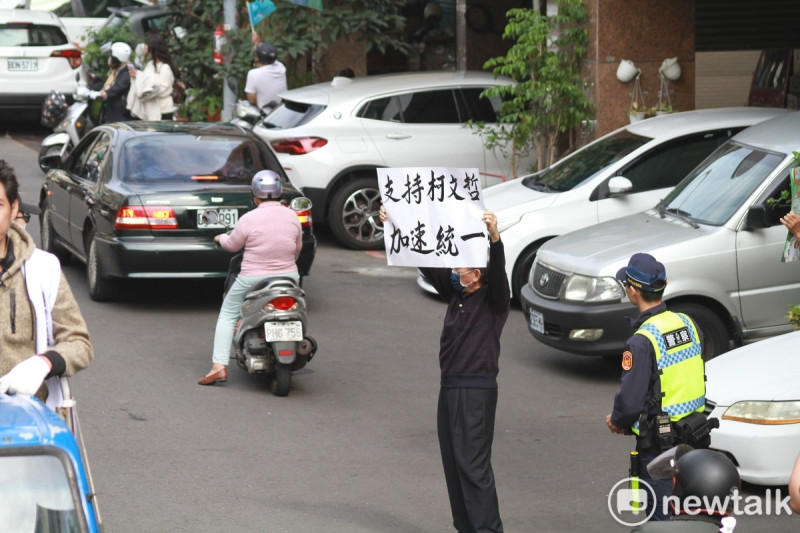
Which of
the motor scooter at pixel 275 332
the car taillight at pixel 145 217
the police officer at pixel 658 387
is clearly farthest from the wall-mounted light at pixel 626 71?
the police officer at pixel 658 387

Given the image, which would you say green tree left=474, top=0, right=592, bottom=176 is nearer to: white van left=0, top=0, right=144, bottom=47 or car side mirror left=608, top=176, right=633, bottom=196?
car side mirror left=608, top=176, right=633, bottom=196

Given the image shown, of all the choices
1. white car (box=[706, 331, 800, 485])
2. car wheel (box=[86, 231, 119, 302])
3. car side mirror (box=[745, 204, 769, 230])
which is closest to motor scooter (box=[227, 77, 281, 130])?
car wheel (box=[86, 231, 119, 302])

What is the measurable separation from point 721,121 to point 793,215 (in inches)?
187

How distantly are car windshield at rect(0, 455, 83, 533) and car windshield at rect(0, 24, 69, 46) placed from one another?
1884cm

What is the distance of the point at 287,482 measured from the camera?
23.8 feet

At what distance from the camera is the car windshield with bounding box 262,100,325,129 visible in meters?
14.5

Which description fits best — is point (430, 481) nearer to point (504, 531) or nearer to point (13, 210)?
point (504, 531)

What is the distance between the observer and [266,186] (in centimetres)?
911

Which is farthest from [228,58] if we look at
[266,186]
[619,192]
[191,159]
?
[266,186]

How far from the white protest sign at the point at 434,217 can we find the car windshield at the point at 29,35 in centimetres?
1671

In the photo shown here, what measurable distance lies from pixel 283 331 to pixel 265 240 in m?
0.70

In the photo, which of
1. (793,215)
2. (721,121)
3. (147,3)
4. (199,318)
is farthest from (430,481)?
(147,3)

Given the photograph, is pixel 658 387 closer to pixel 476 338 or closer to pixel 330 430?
pixel 476 338

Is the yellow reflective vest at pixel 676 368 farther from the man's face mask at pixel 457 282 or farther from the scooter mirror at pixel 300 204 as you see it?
the scooter mirror at pixel 300 204
